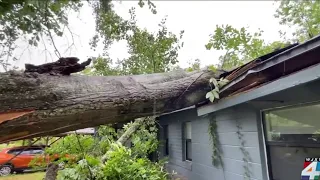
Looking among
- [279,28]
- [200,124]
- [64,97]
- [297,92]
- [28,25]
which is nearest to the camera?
[64,97]

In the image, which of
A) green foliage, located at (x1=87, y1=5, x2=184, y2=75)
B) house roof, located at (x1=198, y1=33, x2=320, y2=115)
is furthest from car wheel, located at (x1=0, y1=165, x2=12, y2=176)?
house roof, located at (x1=198, y1=33, x2=320, y2=115)

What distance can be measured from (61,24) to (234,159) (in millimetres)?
3471

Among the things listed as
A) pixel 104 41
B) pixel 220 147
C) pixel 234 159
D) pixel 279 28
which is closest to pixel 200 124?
pixel 220 147

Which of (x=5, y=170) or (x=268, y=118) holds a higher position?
(x=268, y=118)

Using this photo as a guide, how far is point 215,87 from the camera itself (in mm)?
3730

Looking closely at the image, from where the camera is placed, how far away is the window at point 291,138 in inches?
115

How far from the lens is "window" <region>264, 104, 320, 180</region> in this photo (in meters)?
2.91

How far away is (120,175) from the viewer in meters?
5.22

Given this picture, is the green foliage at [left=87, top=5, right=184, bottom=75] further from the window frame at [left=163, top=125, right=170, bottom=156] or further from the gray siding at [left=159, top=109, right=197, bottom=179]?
the window frame at [left=163, top=125, right=170, bottom=156]

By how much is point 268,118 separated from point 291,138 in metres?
0.50

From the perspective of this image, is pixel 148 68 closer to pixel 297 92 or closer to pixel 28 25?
pixel 28 25

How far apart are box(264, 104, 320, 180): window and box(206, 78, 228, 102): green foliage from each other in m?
0.74

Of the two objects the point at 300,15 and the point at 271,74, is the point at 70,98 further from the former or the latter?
the point at 300,15

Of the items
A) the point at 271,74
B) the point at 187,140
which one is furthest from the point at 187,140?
the point at 271,74
